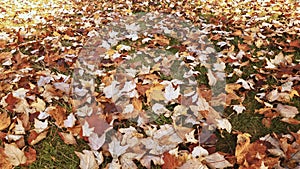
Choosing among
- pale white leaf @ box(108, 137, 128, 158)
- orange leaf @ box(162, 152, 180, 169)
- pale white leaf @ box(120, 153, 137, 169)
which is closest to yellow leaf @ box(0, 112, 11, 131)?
pale white leaf @ box(108, 137, 128, 158)

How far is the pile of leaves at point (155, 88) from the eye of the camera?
5.61 feet

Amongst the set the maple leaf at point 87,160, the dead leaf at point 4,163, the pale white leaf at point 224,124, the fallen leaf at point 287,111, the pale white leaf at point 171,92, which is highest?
the fallen leaf at point 287,111

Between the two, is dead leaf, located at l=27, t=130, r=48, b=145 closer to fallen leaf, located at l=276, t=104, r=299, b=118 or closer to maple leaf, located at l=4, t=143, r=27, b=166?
maple leaf, located at l=4, t=143, r=27, b=166

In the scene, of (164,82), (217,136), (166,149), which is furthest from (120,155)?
(164,82)

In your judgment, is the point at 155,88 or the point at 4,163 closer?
the point at 4,163

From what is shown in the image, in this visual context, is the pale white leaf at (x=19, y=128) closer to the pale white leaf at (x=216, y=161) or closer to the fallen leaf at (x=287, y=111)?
the pale white leaf at (x=216, y=161)

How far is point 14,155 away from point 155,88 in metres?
1.14

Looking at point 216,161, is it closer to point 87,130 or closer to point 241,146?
point 241,146

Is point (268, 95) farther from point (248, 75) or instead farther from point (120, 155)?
point (120, 155)

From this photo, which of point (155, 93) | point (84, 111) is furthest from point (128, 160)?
point (155, 93)

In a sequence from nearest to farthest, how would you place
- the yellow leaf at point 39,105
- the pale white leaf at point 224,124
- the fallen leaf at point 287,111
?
the pale white leaf at point 224,124
the fallen leaf at point 287,111
the yellow leaf at point 39,105

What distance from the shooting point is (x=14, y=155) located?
5.43 ft

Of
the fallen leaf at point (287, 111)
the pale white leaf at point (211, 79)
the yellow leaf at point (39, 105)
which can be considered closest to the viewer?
the fallen leaf at point (287, 111)

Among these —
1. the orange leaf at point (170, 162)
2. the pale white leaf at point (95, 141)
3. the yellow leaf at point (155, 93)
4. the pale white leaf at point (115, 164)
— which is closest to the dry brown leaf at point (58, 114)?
the pale white leaf at point (95, 141)
